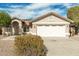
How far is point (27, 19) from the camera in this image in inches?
310

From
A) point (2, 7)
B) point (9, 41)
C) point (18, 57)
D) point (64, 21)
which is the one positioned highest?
point (2, 7)

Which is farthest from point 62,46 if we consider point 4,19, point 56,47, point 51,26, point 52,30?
point 4,19

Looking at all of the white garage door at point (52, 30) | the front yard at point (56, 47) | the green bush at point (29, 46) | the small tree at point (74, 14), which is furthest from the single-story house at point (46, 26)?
the green bush at point (29, 46)

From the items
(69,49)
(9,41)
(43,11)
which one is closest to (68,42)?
(69,49)

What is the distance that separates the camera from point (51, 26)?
26.7 feet

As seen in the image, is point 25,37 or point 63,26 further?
→ point 63,26

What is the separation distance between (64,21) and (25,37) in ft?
5.29

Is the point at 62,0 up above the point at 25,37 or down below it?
above

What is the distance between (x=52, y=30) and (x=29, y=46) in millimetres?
1208

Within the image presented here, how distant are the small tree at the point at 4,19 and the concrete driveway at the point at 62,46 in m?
1.47

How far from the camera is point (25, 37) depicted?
7527 mm

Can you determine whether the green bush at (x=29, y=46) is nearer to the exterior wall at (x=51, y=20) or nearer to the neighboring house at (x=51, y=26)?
the neighboring house at (x=51, y=26)

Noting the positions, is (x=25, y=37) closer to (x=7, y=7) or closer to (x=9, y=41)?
(x=9, y=41)

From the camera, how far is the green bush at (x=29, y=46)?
741cm
